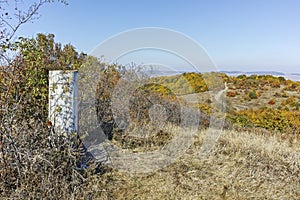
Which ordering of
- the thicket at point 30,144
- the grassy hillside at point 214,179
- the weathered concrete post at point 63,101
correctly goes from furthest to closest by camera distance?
the weathered concrete post at point 63,101 → the grassy hillside at point 214,179 → the thicket at point 30,144

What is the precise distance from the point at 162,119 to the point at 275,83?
964cm

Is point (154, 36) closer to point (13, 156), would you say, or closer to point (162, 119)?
point (162, 119)

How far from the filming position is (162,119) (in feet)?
19.8

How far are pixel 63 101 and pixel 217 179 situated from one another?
6.82ft

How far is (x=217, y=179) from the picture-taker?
10.6 ft

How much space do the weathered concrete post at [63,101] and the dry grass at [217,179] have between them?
771 mm

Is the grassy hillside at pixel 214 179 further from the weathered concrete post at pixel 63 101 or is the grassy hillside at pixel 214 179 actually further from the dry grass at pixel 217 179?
the weathered concrete post at pixel 63 101

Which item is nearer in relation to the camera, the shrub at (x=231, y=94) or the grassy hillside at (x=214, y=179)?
the grassy hillside at (x=214, y=179)

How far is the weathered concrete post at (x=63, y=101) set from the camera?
3.00 m

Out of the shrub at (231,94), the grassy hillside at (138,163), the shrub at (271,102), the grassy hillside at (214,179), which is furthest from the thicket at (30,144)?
the shrub at (271,102)

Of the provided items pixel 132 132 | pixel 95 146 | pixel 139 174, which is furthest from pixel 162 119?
pixel 139 174

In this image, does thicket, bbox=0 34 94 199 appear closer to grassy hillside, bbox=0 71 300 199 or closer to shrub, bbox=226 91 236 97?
grassy hillside, bbox=0 71 300 199

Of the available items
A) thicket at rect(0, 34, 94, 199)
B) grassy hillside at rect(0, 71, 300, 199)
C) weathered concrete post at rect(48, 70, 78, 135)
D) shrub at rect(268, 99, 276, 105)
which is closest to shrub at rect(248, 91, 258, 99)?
shrub at rect(268, 99, 276, 105)

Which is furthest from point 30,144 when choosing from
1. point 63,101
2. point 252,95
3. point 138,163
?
point 252,95
